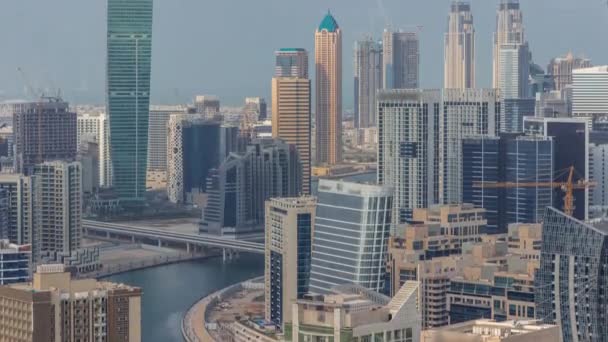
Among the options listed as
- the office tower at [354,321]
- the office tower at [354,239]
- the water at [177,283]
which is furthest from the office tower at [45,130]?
the office tower at [354,321]

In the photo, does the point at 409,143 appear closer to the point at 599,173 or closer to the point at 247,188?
the point at 599,173

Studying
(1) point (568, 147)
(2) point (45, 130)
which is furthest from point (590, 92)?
(2) point (45, 130)

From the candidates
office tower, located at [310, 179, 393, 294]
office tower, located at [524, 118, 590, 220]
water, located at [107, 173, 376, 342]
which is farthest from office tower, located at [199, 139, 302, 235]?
office tower, located at [310, 179, 393, 294]

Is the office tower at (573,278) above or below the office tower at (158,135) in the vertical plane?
below

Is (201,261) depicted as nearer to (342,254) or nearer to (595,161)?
(595,161)

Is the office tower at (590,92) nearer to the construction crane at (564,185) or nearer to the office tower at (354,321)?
the construction crane at (564,185)
